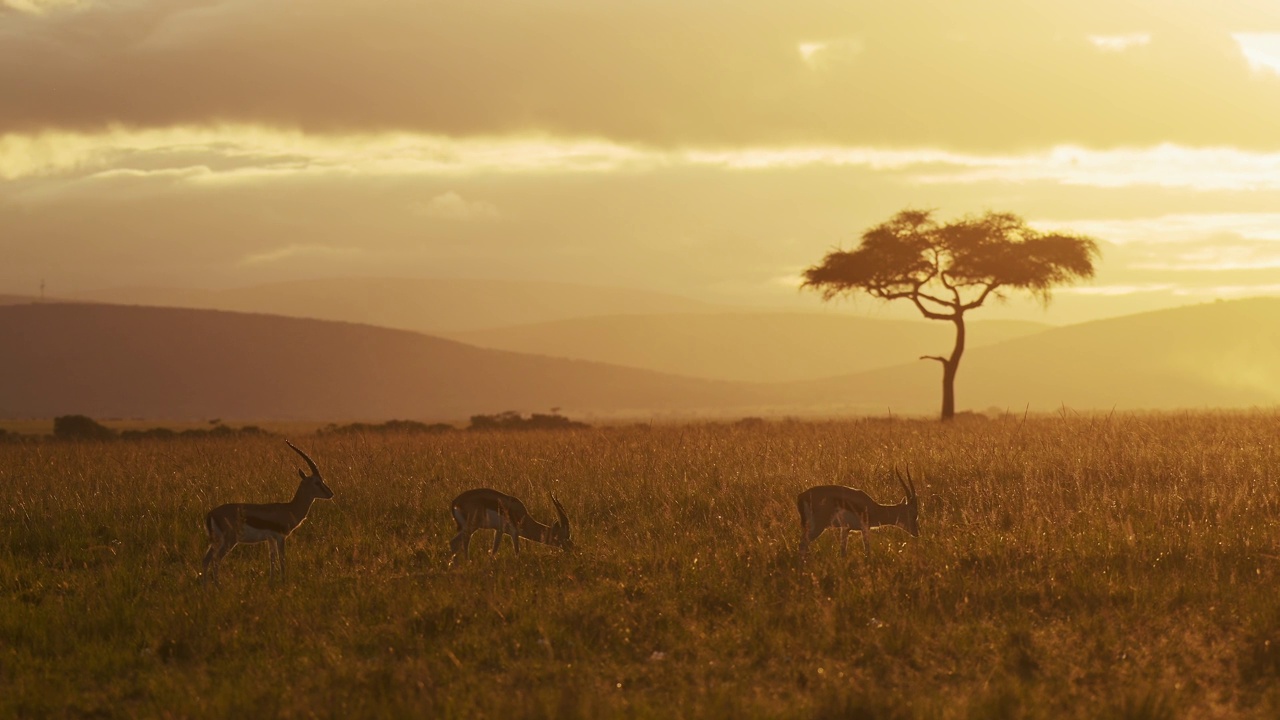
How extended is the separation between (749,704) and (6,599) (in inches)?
305

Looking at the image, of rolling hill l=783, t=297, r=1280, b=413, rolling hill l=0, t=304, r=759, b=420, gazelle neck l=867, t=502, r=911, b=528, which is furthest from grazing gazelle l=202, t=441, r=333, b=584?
rolling hill l=783, t=297, r=1280, b=413

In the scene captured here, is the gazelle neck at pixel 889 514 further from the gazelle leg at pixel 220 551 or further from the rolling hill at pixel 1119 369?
the rolling hill at pixel 1119 369

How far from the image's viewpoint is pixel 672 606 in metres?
10.4

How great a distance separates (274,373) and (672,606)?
147231 millimetres

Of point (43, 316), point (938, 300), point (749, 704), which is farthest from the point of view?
point (43, 316)

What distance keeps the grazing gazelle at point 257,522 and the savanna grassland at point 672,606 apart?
0.37 metres

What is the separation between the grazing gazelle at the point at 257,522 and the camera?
10.8 metres

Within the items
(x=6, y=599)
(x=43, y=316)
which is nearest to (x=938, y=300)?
(x=6, y=599)

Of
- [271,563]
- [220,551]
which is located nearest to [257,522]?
[220,551]

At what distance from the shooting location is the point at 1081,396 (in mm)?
162750

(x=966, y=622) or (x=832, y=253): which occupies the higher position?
(x=832, y=253)

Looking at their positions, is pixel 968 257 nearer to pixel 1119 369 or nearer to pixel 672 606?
pixel 672 606

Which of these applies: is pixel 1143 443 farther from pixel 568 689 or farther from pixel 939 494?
pixel 568 689

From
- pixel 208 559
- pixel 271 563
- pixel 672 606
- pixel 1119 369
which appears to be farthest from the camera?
pixel 1119 369
